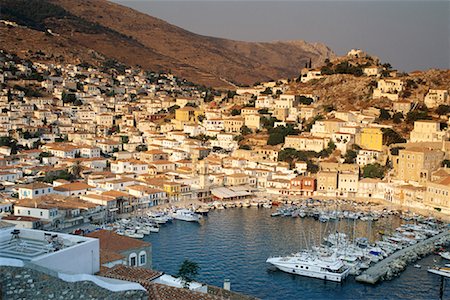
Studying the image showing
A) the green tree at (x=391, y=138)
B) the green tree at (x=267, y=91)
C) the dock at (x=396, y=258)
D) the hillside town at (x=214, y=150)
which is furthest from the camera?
the green tree at (x=267, y=91)

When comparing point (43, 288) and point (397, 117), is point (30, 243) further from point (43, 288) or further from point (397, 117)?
point (397, 117)

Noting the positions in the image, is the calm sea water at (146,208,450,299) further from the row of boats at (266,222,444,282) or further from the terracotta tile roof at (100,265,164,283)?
the terracotta tile roof at (100,265,164,283)

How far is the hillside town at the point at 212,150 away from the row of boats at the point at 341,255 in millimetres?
3479

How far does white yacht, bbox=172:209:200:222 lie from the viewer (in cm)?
1388

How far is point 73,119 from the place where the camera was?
2517cm

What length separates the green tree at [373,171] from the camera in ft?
58.1

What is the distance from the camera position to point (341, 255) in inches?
416

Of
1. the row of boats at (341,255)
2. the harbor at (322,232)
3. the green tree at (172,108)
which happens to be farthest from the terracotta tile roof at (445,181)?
the green tree at (172,108)

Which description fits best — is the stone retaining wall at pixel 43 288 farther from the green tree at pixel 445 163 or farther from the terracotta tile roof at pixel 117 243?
the green tree at pixel 445 163

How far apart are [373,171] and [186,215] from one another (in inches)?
261

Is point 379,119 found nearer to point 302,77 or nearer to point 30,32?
point 302,77

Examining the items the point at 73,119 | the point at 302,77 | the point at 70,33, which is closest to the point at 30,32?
the point at 70,33

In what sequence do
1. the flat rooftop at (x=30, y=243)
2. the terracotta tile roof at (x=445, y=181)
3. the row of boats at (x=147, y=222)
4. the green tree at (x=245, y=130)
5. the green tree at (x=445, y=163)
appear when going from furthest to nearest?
the green tree at (x=245, y=130) → the green tree at (x=445, y=163) → the terracotta tile roof at (x=445, y=181) → the row of boats at (x=147, y=222) → the flat rooftop at (x=30, y=243)

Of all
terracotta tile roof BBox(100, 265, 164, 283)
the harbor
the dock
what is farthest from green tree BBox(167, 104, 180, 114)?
terracotta tile roof BBox(100, 265, 164, 283)
